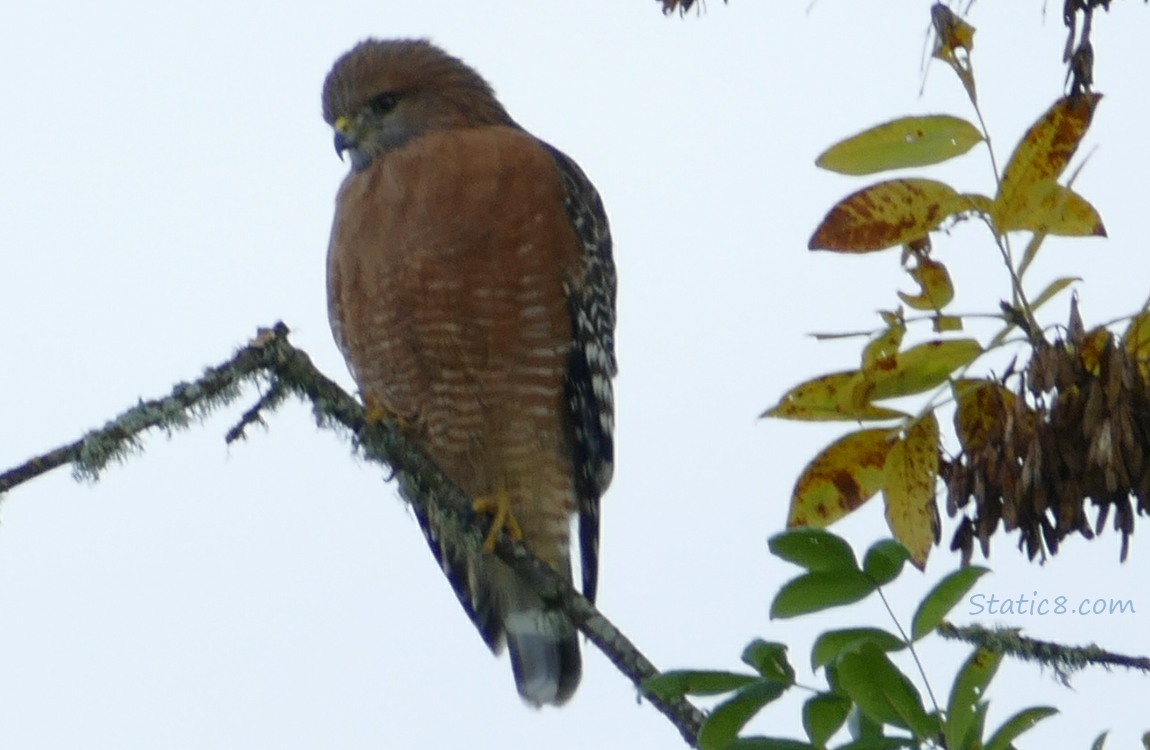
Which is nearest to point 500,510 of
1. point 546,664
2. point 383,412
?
point 383,412

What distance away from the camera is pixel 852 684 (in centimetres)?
225

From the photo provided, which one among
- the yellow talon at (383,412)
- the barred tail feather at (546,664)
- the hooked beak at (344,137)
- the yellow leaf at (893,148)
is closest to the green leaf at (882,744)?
the yellow leaf at (893,148)

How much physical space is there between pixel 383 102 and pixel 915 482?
3.94m

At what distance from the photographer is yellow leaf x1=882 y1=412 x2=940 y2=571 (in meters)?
2.68

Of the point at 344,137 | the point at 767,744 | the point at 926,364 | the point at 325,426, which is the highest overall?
the point at 344,137

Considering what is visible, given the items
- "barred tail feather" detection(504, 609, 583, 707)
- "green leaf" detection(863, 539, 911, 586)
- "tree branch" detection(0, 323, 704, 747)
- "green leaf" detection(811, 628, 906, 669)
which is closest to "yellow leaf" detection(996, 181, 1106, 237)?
"green leaf" detection(863, 539, 911, 586)

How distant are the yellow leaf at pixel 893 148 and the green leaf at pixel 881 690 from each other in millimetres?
807

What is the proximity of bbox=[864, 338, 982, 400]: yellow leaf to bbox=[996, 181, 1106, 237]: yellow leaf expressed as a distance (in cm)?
21

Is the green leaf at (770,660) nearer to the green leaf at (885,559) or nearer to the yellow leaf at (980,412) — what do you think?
the green leaf at (885,559)

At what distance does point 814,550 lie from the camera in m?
2.37

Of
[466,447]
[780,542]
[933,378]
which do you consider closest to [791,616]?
[780,542]

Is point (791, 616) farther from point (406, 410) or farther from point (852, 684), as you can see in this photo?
point (406, 410)

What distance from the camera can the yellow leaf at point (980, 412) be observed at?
2549 millimetres

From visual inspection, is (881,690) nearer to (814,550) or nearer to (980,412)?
(814,550)
